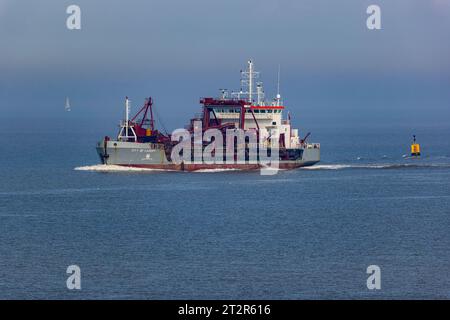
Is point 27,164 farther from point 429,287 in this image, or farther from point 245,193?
point 429,287

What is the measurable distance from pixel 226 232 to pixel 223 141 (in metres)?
33.5

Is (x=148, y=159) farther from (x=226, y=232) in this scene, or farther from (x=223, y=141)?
(x=226, y=232)

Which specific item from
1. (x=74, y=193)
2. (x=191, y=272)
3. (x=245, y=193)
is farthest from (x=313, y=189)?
(x=191, y=272)

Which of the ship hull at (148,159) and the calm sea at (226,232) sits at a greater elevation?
the ship hull at (148,159)

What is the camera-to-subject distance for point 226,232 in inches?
2343

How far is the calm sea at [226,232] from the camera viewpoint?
45.9m

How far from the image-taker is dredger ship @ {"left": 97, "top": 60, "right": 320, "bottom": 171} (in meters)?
90.7

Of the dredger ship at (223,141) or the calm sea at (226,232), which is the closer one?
the calm sea at (226,232)

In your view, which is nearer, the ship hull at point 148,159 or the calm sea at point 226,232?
the calm sea at point 226,232

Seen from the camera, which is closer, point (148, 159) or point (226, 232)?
point (226, 232)

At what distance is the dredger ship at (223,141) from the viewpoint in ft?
298

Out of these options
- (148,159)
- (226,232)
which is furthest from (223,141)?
(226,232)

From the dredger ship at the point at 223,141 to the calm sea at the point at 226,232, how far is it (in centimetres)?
199

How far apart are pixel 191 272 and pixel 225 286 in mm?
3085
